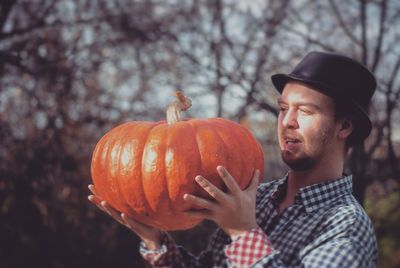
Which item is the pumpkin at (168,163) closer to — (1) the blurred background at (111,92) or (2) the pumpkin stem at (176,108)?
(2) the pumpkin stem at (176,108)

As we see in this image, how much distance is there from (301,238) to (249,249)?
0.95 ft

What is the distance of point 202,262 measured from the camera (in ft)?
7.85

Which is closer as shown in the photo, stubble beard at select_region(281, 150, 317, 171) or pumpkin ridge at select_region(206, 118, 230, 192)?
pumpkin ridge at select_region(206, 118, 230, 192)

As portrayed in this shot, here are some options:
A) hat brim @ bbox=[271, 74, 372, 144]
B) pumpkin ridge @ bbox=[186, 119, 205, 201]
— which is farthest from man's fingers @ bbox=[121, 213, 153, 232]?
hat brim @ bbox=[271, 74, 372, 144]

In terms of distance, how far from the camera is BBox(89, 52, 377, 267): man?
1804 millimetres

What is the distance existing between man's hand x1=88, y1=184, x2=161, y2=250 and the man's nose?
70 centimetres

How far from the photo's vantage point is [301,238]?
1.99 m

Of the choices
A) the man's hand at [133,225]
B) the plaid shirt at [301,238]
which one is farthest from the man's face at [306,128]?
the man's hand at [133,225]

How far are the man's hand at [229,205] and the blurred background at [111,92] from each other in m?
2.91

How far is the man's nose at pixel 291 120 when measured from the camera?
2.09 m

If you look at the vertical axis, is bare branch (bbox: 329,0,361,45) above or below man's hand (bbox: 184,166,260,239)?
above

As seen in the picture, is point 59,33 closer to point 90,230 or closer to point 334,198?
point 90,230

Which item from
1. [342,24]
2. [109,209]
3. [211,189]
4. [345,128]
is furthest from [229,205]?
[342,24]

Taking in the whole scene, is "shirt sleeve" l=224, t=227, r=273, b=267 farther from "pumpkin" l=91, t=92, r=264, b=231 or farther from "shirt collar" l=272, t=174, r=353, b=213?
"shirt collar" l=272, t=174, r=353, b=213
